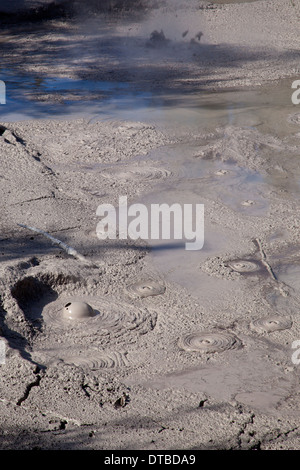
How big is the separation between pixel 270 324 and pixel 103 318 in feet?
3.73

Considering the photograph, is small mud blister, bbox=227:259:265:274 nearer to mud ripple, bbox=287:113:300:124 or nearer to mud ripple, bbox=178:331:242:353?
mud ripple, bbox=178:331:242:353

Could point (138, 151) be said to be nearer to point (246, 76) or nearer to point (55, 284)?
point (55, 284)

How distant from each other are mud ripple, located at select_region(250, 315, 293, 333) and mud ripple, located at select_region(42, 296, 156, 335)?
27.3 inches

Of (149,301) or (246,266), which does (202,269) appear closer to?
(246,266)

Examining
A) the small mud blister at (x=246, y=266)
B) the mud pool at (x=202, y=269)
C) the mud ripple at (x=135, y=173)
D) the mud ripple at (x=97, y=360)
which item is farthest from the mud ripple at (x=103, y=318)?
the mud ripple at (x=135, y=173)

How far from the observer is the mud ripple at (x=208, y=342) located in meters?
3.95

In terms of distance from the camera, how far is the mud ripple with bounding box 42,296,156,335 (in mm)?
4152

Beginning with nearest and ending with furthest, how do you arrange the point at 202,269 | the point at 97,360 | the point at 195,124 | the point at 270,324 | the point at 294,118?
the point at 97,360, the point at 270,324, the point at 202,269, the point at 195,124, the point at 294,118

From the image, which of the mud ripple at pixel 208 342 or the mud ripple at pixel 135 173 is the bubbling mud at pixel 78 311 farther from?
the mud ripple at pixel 135 173

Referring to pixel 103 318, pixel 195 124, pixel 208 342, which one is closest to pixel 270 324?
pixel 208 342

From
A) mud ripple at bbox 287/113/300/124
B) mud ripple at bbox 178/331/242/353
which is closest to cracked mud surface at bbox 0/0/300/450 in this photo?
mud ripple at bbox 178/331/242/353

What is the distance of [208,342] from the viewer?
4004 millimetres

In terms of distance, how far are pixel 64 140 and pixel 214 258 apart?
3.37 meters

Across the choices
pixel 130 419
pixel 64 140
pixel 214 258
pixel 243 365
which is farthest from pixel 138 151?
pixel 130 419
